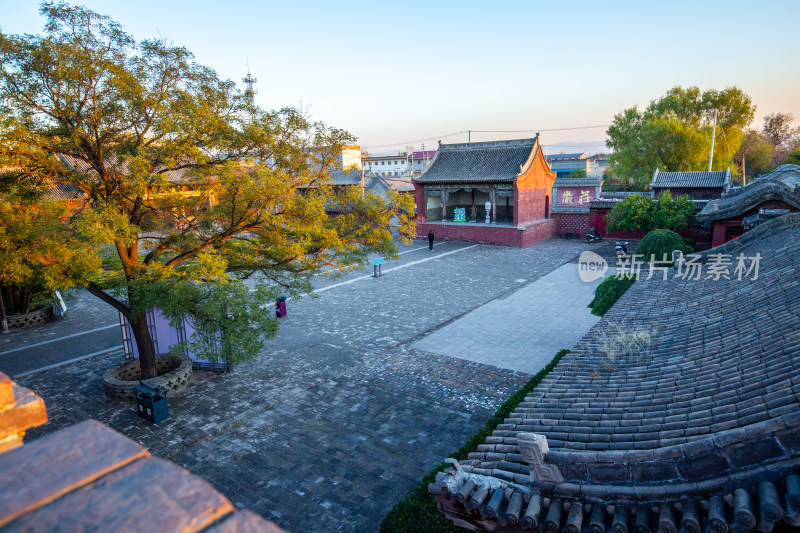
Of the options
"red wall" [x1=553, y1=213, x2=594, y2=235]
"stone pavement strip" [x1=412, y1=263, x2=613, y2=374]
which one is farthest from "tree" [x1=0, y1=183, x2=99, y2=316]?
"red wall" [x1=553, y1=213, x2=594, y2=235]

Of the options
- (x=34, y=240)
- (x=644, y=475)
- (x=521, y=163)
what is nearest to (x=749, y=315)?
(x=644, y=475)

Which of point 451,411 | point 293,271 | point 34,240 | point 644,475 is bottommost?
point 451,411

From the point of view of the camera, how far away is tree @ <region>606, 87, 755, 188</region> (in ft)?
116

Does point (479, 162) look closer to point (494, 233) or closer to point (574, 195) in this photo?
point (494, 233)

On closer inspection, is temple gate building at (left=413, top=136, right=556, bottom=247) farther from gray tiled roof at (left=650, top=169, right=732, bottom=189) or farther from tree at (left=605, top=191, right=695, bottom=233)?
gray tiled roof at (left=650, top=169, right=732, bottom=189)

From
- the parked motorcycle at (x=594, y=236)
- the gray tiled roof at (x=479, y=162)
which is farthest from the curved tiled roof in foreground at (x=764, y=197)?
the gray tiled roof at (x=479, y=162)

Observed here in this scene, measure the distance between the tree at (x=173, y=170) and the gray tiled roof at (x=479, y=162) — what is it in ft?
63.2

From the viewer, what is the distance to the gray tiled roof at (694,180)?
90.9ft

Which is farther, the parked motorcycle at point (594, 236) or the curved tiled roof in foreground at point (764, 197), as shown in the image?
the parked motorcycle at point (594, 236)

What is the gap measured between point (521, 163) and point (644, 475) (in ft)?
83.7

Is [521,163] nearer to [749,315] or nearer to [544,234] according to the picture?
[544,234]

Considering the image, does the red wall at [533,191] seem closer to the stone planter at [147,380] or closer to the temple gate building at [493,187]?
the temple gate building at [493,187]

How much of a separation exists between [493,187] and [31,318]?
73.2ft

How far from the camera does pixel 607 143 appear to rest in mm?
39906
